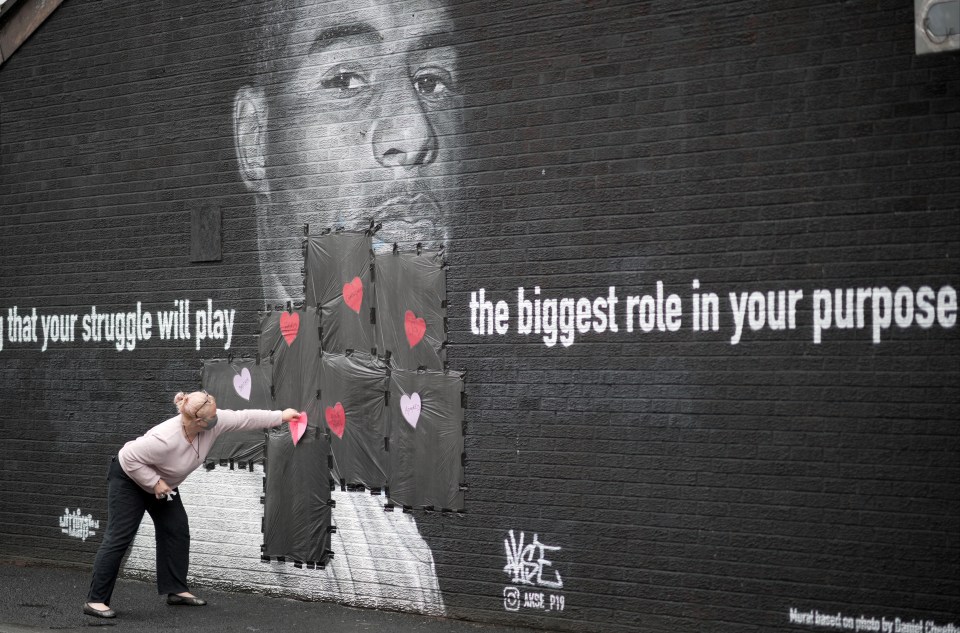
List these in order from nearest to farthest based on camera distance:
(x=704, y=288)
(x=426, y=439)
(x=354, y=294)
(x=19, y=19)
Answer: (x=704, y=288) → (x=426, y=439) → (x=354, y=294) → (x=19, y=19)

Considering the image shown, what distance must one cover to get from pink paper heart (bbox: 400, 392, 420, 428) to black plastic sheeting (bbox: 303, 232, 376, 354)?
505 millimetres

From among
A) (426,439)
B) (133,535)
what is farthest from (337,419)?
(133,535)

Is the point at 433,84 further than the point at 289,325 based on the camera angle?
No

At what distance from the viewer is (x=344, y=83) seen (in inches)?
298

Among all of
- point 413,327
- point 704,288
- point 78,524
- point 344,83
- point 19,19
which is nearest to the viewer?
point 704,288

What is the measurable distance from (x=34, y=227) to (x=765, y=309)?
6633mm

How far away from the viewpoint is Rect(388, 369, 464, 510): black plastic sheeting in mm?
6969

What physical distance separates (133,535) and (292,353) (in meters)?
1.75

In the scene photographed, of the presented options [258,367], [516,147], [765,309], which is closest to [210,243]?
[258,367]

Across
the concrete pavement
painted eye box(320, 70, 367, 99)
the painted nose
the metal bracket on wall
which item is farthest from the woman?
the metal bracket on wall

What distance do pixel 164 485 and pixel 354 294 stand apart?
1910 mm

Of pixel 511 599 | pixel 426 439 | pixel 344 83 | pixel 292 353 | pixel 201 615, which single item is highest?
pixel 344 83

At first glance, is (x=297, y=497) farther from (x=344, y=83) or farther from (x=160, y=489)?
(x=344, y=83)

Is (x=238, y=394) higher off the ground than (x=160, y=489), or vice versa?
(x=238, y=394)
